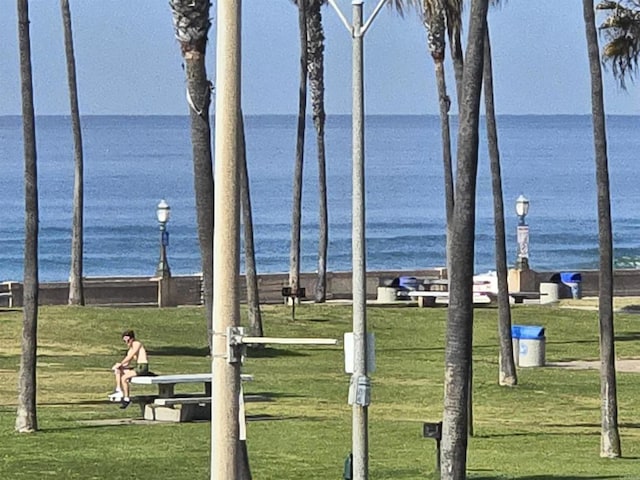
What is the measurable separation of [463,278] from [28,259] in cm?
774

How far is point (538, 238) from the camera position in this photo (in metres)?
114

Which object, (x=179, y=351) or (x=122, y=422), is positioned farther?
(x=179, y=351)

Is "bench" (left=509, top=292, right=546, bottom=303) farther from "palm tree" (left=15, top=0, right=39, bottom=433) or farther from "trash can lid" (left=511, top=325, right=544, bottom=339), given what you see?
"palm tree" (left=15, top=0, right=39, bottom=433)

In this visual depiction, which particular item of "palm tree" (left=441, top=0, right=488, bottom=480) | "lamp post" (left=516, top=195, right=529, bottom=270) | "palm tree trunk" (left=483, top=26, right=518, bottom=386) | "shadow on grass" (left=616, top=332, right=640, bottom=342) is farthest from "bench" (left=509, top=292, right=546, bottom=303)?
"palm tree" (left=441, top=0, right=488, bottom=480)

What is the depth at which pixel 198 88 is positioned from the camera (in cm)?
1897

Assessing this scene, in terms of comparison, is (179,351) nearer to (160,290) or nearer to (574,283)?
(160,290)

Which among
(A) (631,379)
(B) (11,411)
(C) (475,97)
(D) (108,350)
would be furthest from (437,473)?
(D) (108,350)

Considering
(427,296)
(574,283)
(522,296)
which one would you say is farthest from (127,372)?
(574,283)

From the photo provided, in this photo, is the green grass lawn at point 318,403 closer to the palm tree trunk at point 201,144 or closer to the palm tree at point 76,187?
the palm tree at point 76,187

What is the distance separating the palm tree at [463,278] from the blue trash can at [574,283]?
96.2ft

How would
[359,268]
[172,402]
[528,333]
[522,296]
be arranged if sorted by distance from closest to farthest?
1. [359,268]
2. [172,402]
3. [528,333]
4. [522,296]

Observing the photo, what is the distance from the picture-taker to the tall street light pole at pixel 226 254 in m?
10.8

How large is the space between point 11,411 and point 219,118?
15125 millimetres

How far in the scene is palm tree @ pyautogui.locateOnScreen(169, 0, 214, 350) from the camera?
1892 centimetres
